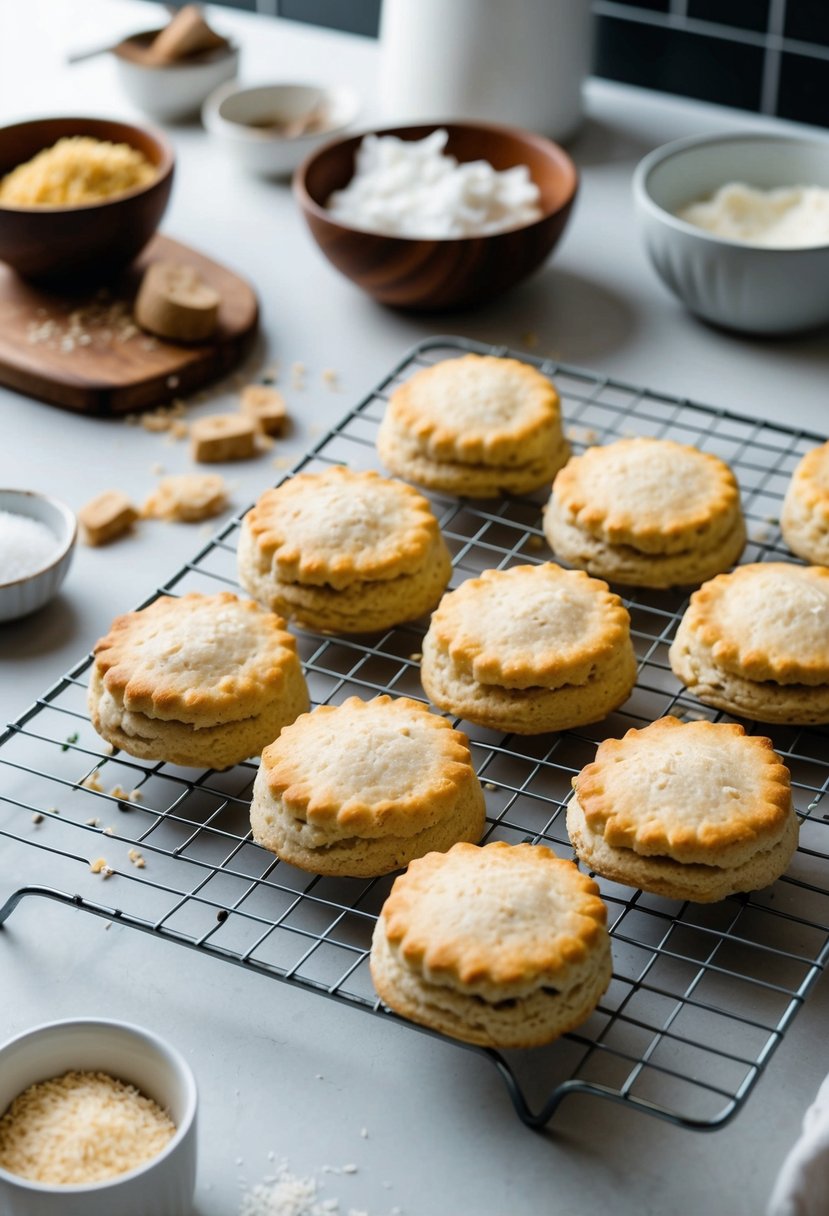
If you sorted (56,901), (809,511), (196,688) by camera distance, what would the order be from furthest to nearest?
1. (809,511)
2. (196,688)
3. (56,901)

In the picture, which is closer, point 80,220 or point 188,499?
A: point 188,499

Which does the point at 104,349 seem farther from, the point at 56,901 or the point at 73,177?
the point at 56,901

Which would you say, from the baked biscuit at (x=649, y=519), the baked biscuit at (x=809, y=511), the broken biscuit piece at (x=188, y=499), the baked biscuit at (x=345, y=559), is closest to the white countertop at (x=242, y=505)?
the broken biscuit piece at (x=188, y=499)

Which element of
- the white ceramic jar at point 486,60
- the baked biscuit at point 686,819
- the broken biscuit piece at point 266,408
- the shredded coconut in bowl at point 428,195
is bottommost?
the broken biscuit piece at point 266,408

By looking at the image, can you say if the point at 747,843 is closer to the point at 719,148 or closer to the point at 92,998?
the point at 92,998

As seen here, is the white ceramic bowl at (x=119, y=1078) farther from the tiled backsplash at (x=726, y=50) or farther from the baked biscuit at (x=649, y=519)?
the tiled backsplash at (x=726, y=50)

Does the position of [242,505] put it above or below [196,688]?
below

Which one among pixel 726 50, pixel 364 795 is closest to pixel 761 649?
pixel 364 795
